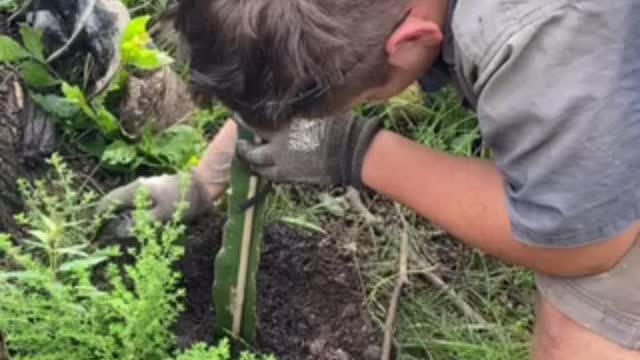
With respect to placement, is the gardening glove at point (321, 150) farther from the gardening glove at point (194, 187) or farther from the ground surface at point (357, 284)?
the ground surface at point (357, 284)

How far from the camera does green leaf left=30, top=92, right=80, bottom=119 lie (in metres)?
2.71

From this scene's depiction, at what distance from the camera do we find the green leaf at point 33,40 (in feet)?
8.89

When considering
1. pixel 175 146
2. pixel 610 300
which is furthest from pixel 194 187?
pixel 610 300

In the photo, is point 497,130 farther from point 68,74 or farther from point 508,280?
point 68,74

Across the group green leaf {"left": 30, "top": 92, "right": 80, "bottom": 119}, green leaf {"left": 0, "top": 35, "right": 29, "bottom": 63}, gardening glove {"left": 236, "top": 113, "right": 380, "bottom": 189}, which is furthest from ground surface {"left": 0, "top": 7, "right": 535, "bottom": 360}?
gardening glove {"left": 236, "top": 113, "right": 380, "bottom": 189}

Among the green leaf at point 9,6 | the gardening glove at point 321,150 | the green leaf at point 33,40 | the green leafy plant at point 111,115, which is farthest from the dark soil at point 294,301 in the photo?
the green leaf at point 9,6

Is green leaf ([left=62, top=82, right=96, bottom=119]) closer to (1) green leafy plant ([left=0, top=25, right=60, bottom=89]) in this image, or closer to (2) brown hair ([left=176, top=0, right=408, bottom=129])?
(1) green leafy plant ([left=0, top=25, right=60, bottom=89])

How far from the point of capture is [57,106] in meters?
2.72

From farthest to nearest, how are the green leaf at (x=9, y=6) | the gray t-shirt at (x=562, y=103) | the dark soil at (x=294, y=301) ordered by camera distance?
1. the green leaf at (x=9, y=6)
2. the dark soil at (x=294, y=301)
3. the gray t-shirt at (x=562, y=103)

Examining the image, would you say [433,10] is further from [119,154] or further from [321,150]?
[119,154]

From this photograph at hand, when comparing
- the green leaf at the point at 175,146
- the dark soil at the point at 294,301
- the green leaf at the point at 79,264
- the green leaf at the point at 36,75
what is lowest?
the dark soil at the point at 294,301

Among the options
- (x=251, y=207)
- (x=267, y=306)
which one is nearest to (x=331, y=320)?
(x=267, y=306)

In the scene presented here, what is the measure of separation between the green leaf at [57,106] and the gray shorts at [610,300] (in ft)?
3.74

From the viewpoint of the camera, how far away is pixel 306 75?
6.26 feet
